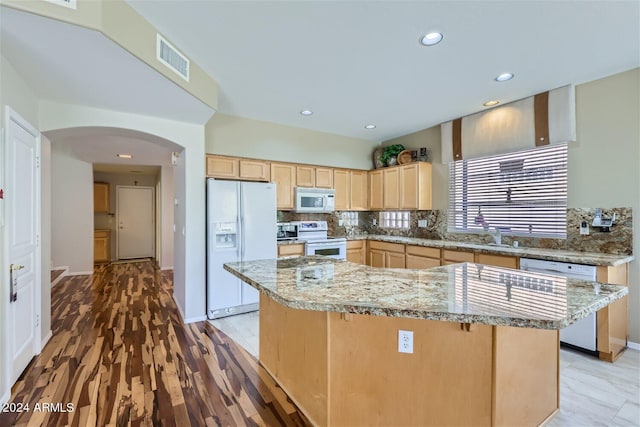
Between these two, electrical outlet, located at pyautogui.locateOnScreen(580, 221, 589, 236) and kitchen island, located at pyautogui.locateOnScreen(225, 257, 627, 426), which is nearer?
kitchen island, located at pyautogui.locateOnScreen(225, 257, 627, 426)

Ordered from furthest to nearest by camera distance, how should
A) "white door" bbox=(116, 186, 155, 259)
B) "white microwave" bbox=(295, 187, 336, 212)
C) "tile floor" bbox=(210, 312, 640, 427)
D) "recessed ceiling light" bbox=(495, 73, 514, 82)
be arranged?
"white door" bbox=(116, 186, 155, 259) → "white microwave" bbox=(295, 187, 336, 212) → "recessed ceiling light" bbox=(495, 73, 514, 82) → "tile floor" bbox=(210, 312, 640, 427)

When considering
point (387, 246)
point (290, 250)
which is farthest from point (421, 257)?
point (290, 250)

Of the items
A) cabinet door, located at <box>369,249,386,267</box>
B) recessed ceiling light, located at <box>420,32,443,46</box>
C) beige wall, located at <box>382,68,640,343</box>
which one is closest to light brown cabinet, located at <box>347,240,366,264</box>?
cabinet door, located at <box>369,249,386,267</box>

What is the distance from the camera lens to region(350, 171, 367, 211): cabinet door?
5410 mm

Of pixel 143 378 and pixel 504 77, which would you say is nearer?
pixel 143 378

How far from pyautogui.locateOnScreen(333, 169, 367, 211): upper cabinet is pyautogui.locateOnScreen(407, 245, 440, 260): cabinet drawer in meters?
1.41

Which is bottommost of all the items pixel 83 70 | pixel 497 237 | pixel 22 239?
pixel 497 237

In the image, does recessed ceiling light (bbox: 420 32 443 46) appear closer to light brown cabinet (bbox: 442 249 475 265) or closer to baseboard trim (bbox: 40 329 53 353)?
light brown cabinet (bbox: 442 249 475 265)

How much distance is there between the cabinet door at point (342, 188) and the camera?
5.21 meters

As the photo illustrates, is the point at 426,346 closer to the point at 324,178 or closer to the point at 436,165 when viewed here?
the point at 436,165

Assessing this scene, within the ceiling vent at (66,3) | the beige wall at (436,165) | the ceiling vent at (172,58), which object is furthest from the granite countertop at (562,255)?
the ceiling vent at (66,3)

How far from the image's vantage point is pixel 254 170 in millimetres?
4375

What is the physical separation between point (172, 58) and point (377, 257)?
13.1 ft

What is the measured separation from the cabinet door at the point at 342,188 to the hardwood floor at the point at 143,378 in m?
2.95
